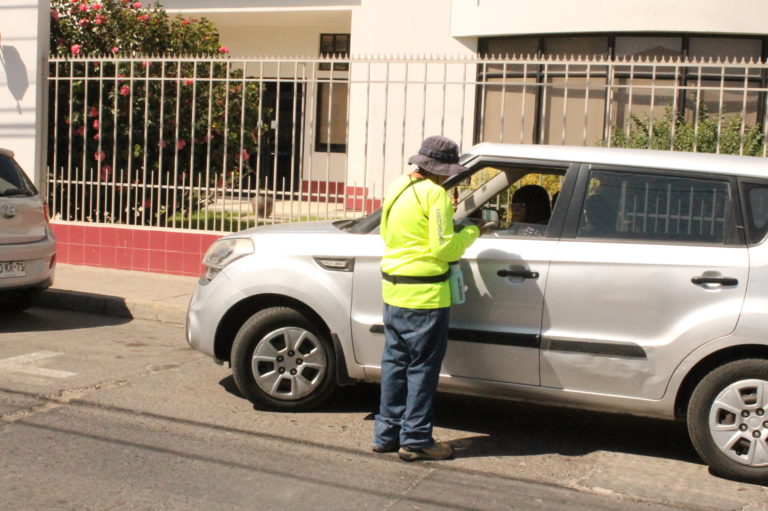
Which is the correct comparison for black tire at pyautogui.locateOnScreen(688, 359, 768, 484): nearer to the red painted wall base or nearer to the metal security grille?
the metal security grille

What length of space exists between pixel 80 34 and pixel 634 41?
7.85 m

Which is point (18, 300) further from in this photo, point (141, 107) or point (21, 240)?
point (141, 107)

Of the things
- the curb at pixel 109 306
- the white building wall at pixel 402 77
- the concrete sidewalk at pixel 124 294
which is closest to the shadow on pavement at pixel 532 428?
the curb at pixel 109 306

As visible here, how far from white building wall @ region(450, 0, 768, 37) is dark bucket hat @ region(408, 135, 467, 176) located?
10195 mm

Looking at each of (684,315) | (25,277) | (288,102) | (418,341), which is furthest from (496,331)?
(288,102)

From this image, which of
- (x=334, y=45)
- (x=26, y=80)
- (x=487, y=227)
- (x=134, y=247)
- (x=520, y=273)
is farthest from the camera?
(x=334, y=45)

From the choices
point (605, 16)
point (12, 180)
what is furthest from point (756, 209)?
point (605, 16)

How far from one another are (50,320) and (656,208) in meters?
6.18

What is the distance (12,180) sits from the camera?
9.27 m

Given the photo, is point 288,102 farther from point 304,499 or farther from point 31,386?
point 304,499

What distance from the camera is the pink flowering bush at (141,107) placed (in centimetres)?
1165

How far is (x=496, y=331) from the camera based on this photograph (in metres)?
5.71

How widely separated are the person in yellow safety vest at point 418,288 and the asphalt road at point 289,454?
0.25 m

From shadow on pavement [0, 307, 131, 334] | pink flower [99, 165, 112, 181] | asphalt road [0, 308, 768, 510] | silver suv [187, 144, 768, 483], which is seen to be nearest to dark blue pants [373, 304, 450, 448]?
asphalt road [0, 308, 768, 510]
